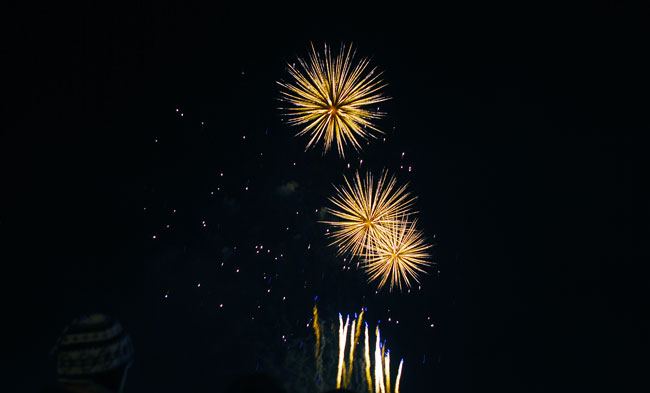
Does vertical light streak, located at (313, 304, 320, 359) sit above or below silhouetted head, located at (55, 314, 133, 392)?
above

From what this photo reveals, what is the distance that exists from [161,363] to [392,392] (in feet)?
53.3

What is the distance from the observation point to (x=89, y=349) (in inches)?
90.1

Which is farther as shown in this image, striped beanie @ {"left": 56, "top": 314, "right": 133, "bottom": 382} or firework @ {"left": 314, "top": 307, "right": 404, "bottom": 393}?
firework @ {"left": 314, "top": 307, "right": 404, "bottom": 393}

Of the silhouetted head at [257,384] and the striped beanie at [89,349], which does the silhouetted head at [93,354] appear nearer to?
the striped beanie at [89,349]

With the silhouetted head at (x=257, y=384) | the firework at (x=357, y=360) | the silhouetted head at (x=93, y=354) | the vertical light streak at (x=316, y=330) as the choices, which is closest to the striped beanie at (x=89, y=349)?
the silhouetted head at (x=93, y=354)

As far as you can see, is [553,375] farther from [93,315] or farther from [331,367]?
[93,315]

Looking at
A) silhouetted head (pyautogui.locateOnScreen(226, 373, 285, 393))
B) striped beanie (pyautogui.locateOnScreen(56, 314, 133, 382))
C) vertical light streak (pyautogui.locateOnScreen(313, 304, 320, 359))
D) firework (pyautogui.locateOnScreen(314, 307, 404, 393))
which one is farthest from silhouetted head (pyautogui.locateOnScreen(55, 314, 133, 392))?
vertical light streak (pyautogui.locateOnScreen(313, 304, 320, 359))

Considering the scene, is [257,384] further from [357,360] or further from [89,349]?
[357,360]

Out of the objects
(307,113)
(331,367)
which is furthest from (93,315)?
(331,367)

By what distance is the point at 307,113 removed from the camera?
9609mm

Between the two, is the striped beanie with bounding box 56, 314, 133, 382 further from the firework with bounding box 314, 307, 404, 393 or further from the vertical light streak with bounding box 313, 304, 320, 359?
the vertical light streak with bounding box 313, 304, 320, 359

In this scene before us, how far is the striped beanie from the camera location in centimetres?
225

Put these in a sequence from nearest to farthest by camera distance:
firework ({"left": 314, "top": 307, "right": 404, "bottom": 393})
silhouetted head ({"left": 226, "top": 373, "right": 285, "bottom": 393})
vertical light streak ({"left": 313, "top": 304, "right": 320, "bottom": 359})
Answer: silhouetted head ({"left": 226, "top": 373, "right": 285, "bottom": 393}) < firework ({"left": 314, "top": 307, "right": 404, "bottom": 393}) < vertical light streak ({"left": 313, "top": 304, "right": 320, "bottom": 359})

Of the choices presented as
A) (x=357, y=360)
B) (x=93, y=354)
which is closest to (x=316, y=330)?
(x=357, y=360)
